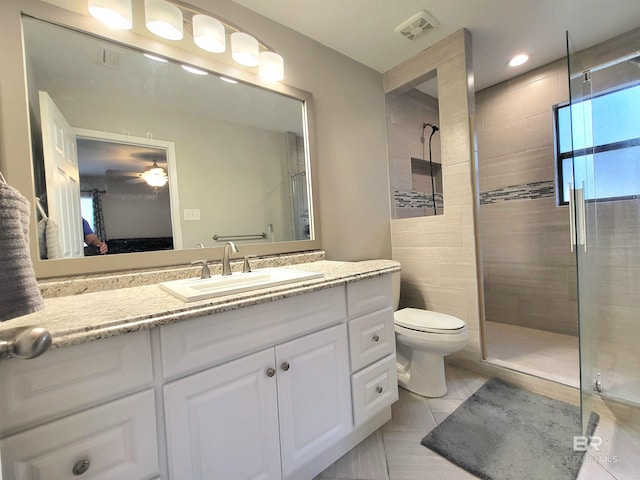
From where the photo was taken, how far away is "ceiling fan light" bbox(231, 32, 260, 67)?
4.66ft

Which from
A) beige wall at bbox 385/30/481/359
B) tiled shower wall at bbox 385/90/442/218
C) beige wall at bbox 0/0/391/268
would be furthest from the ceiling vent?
tiled shower wall at bbox 385/90/442/218

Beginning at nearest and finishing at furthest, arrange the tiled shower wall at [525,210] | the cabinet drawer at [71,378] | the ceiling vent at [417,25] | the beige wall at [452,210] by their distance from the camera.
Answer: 1. the cabinet drawer at [71,378]
2. the ceiling vent at [417,25]
3. the beige wall at [452,210]
4. the tiled shower wall at [525,210]

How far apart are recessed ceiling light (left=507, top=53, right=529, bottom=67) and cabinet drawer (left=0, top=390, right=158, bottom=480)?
306 centimetres

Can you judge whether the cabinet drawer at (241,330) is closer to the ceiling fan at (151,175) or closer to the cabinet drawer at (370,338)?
the cabinet drawer at (370,338)

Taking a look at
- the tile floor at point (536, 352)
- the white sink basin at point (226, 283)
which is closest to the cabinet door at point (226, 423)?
the white sink basin at point (226, 283)

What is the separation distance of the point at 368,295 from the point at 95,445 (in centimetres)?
104

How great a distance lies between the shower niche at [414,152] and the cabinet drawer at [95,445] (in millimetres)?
2067

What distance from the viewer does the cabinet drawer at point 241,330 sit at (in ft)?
2.60

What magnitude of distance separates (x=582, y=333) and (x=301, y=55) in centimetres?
222

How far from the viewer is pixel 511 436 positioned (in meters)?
1.32

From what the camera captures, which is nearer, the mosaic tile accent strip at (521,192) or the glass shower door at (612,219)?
the glass shower door at (612,219)

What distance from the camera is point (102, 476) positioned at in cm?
68

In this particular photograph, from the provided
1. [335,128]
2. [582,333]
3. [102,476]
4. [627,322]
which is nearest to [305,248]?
[335,128]

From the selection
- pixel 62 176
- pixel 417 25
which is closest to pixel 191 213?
pixel 62 176
